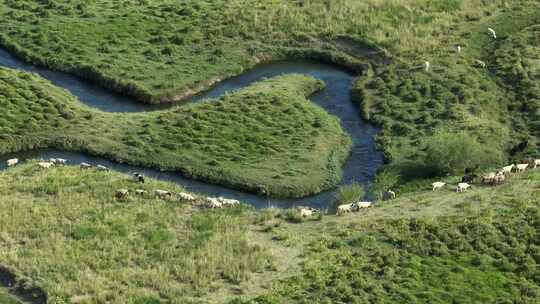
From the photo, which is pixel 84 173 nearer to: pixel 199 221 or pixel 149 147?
pixel 149 147

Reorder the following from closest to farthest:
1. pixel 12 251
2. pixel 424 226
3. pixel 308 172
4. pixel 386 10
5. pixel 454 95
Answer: pixel 12 251, pixel 424 226, pixel 308 172, pixel 454 95, pixel 386 10

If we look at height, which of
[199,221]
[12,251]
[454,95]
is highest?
[454,95]

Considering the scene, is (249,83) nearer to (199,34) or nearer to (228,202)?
(199,34)

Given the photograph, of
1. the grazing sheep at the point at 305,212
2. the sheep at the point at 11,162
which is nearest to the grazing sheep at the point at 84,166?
the sheep at the point at 11,162

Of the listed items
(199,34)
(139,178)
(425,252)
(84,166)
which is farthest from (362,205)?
(199,34)

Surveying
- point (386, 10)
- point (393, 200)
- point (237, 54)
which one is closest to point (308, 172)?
point (393, 200)

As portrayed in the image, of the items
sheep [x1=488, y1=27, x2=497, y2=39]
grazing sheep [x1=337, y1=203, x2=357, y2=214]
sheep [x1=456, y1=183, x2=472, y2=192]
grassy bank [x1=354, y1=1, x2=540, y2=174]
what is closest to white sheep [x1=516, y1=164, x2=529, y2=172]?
grassy bank [x1=354, y1=1, x2=540, y2=174]

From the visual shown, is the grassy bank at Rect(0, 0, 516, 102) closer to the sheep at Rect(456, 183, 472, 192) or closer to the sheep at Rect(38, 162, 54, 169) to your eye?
the sheep at Rect(38, 162, 54, 169)
